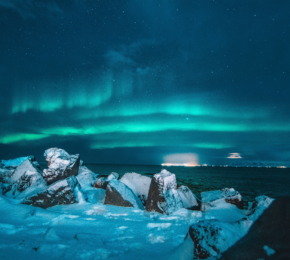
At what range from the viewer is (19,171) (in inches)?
348

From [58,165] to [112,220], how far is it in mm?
4735

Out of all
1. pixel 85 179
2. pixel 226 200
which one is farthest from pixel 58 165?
pixel 226 200

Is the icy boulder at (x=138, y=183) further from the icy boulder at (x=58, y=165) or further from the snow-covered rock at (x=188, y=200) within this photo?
the icy boulder at (x=58, y=165)

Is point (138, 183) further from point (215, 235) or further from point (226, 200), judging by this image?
point (215, 235)

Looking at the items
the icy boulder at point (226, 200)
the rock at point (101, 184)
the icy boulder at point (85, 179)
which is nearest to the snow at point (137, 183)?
the rock at point (101, 184)

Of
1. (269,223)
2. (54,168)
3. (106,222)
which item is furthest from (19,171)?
(269,223)

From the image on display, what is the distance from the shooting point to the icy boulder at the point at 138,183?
25.8ft

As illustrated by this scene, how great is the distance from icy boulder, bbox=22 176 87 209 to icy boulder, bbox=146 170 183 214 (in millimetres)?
2533

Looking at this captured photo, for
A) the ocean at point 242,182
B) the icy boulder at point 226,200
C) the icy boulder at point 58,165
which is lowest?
the ocean at point 242,182

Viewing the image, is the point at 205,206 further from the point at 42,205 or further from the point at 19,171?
the point at 19,171

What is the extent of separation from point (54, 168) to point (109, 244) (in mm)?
5975

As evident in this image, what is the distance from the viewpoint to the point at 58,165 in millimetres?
8414

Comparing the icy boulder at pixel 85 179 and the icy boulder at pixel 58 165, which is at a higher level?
the icy boulder at pixel 58 165

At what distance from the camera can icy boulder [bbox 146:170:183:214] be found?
584 centimetres
